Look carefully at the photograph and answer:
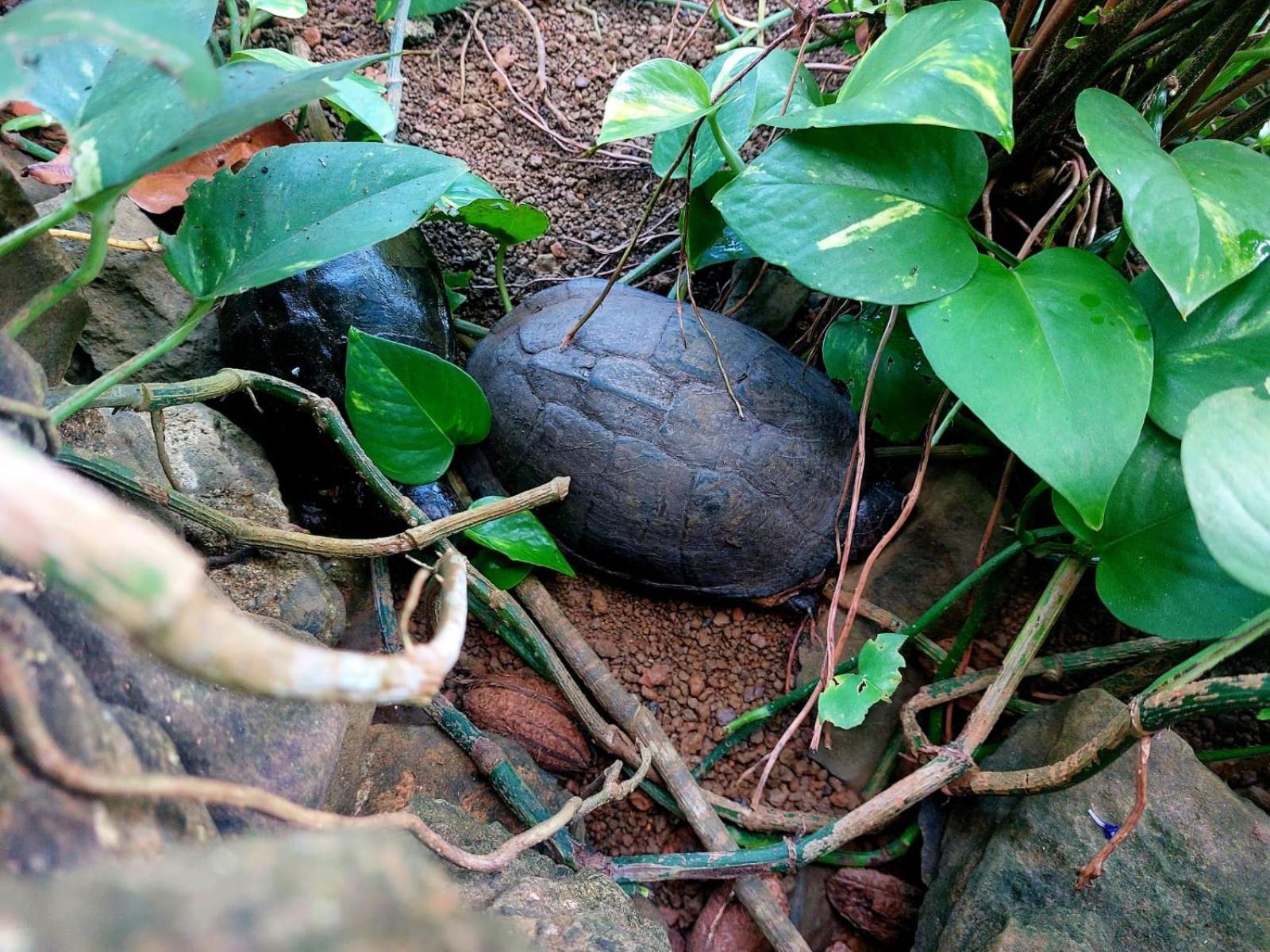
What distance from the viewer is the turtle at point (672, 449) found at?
1403 millimetres

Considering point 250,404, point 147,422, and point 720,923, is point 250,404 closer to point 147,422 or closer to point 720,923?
point 147,422

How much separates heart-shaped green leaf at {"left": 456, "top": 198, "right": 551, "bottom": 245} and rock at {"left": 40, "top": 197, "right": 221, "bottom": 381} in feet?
1.66

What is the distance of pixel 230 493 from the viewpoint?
3.90ft

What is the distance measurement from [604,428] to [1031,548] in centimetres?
73

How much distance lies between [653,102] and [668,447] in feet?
1.94

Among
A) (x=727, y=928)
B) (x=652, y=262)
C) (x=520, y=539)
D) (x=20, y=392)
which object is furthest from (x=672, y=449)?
(x=20, y=392)

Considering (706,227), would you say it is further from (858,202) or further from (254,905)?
(254,905)

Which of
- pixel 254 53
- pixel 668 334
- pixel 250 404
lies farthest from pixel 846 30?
pixel 250 404

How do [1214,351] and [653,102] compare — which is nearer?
[1214,351]

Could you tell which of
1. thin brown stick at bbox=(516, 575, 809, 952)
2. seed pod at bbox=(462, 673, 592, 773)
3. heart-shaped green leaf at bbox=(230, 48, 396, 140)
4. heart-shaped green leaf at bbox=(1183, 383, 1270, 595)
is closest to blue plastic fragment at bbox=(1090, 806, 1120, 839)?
thin brown stick at bbox=(516, 575, 809, 952)

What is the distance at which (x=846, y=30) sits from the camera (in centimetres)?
141

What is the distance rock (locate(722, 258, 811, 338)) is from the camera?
1.61 meters

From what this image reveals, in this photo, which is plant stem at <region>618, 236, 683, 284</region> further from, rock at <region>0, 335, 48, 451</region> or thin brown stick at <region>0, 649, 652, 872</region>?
thin brown stick at <region>0, 649, 652, 872</region>

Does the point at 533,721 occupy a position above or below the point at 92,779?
below
